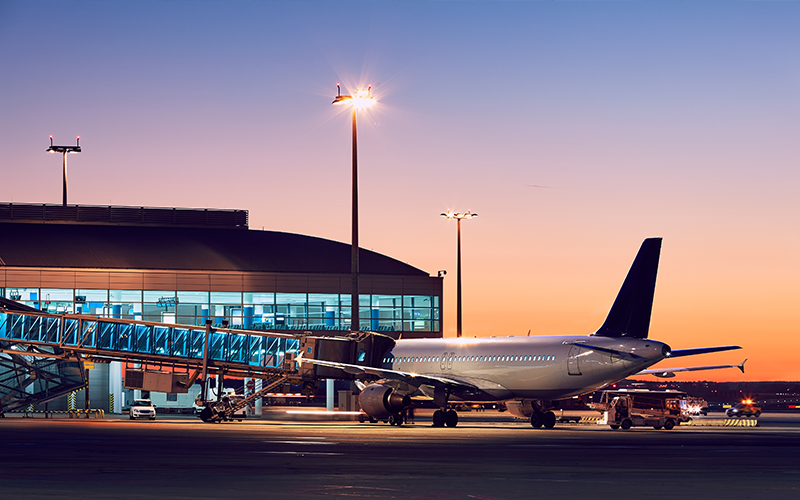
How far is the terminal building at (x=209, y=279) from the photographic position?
85.0 meters

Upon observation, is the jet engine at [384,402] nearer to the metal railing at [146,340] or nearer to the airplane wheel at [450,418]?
the airplane wheel at [450,418]

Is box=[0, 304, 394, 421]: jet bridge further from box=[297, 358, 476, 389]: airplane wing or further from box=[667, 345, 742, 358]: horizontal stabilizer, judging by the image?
box=[667, 345, 742, 358]: horizontal stabilizer

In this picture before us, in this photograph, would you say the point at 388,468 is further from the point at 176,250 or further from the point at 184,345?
the point at 176,250

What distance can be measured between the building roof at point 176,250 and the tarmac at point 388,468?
54.0m

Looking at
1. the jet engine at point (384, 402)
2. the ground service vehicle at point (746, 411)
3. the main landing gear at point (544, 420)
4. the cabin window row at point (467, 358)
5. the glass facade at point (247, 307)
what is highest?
the glass facade at point (247, 307)

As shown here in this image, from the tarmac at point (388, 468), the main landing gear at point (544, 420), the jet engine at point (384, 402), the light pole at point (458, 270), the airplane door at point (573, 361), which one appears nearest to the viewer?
the tarmac at point (388, 468)

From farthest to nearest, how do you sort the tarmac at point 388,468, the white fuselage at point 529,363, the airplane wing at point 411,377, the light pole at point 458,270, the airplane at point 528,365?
the light pole at point 458,270
the airplane wing at point 411,377
the airplane at point 528,365
the white fuselage at point 529,363
the tarmac at point 388,468

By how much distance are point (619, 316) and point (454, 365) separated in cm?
1005

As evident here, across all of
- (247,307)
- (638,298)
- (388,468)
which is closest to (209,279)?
(247,307)

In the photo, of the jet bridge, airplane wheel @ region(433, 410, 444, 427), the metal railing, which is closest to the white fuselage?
airplane wheel @ region(433, 410, 444, 427)

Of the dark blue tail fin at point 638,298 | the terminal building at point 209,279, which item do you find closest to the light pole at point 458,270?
the terminal building at point 209,279

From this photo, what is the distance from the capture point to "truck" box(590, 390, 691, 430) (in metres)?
56.1

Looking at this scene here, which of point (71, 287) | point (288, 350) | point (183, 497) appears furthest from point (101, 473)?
point (71, 287)

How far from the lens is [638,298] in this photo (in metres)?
47.4
